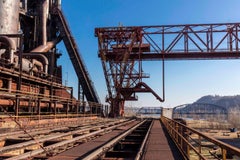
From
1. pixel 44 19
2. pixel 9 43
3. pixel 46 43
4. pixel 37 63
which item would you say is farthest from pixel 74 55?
pixel 9 43

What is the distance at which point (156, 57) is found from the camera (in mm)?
37219

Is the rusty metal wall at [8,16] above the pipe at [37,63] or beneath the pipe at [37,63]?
above

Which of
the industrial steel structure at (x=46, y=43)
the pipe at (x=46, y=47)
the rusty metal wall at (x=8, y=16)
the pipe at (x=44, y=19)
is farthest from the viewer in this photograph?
the pipe at (x=44, y=19)

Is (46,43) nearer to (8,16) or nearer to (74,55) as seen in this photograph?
(74,55)

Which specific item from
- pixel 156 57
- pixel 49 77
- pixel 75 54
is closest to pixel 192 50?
pixel 156 57

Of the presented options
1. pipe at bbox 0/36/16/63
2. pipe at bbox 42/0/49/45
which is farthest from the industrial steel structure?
pipe at bbox 0/36/16/63

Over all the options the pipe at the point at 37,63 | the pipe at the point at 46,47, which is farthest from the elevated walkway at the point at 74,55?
the pipe at the point at 37,63

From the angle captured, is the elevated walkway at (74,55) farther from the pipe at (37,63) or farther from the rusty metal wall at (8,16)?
the rusty metal wall at (8,16)

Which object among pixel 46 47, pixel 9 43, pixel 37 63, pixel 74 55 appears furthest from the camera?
pixel 74 55

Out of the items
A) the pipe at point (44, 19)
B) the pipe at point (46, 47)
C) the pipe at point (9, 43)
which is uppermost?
the pipe at point (44, 19)

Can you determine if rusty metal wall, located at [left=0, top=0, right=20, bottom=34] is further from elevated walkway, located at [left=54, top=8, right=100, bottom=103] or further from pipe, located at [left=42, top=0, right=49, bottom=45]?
elevated walkway, located at [left=54, top=8, right=100, bottom=103]

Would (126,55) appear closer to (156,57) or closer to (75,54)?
(156,57)

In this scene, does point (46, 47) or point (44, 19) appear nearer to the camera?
point (46, 47)

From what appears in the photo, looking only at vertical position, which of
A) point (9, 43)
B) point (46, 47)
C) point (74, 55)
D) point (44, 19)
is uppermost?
point (44, 19)
